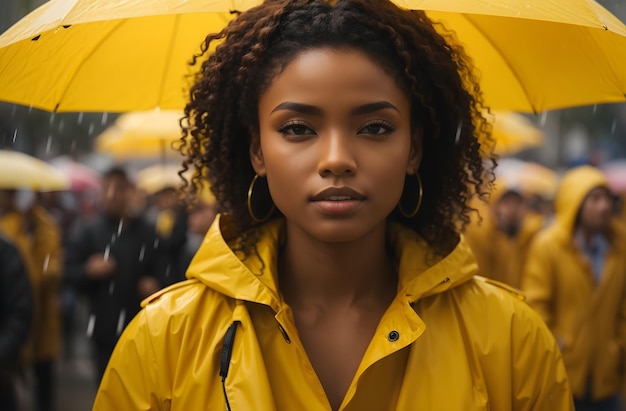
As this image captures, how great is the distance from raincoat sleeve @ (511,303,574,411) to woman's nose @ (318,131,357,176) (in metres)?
0.81

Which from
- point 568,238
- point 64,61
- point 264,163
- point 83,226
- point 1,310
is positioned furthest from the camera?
point 83,226

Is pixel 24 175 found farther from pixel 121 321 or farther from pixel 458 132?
pixel 458 132

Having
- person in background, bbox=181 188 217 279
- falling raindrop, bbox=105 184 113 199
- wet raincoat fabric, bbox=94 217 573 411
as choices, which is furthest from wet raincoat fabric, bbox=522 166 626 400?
wet raincoat fabric, bbox=94 217 573 411

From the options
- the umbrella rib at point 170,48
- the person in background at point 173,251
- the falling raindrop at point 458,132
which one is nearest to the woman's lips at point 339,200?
the falling raindrop at point 458,132

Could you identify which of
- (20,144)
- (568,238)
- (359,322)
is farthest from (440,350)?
(20,144)

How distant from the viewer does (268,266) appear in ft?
10.5

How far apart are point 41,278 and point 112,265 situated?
2.50 feet

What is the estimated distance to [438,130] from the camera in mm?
3354

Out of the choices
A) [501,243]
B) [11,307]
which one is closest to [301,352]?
[11,307]

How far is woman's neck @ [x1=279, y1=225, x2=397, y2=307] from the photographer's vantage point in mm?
3260

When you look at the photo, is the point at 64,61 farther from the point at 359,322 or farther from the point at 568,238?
the point at 568,238

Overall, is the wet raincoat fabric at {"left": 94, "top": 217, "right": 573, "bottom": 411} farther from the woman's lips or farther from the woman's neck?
the woman's lips

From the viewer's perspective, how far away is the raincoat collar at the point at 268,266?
3.11m

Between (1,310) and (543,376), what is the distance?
3961mm
